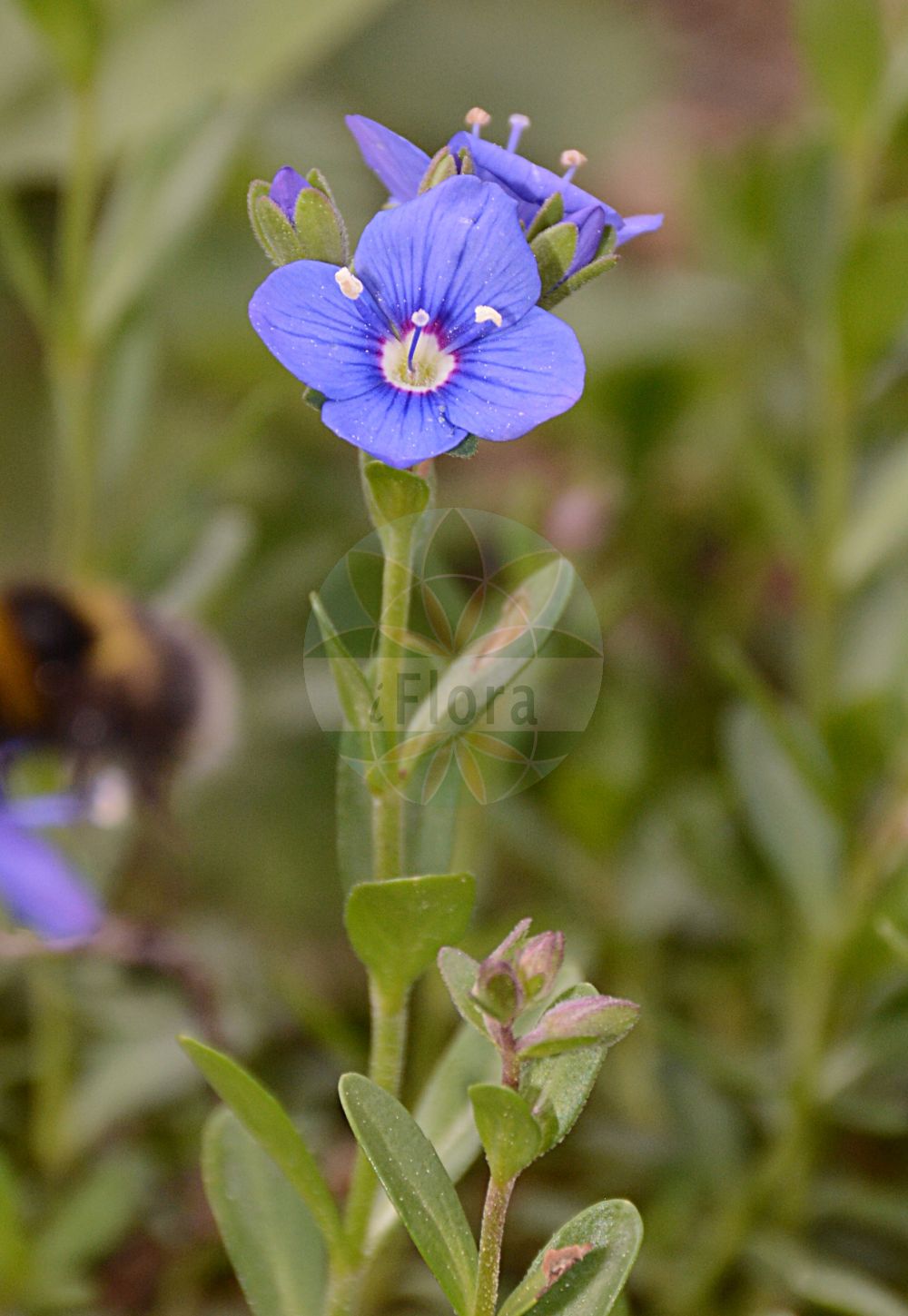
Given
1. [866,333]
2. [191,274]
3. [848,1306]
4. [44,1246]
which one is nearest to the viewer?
[848,1306]

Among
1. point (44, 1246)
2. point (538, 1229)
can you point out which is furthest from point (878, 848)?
point (44, 1246)

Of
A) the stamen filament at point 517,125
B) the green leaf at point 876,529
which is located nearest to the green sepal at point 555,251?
the stamen filament at point 517,125

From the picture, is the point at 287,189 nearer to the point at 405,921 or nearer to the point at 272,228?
the point at 272,228

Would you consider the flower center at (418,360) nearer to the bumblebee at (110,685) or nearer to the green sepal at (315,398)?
the green sepal at (315,398)

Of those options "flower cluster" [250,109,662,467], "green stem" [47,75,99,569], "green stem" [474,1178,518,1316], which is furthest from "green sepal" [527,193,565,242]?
"green stem" [47,75,99,569]

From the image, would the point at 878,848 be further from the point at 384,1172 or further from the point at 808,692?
the point at 384,1172

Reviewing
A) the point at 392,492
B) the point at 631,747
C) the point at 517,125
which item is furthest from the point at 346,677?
the point at 631,747
